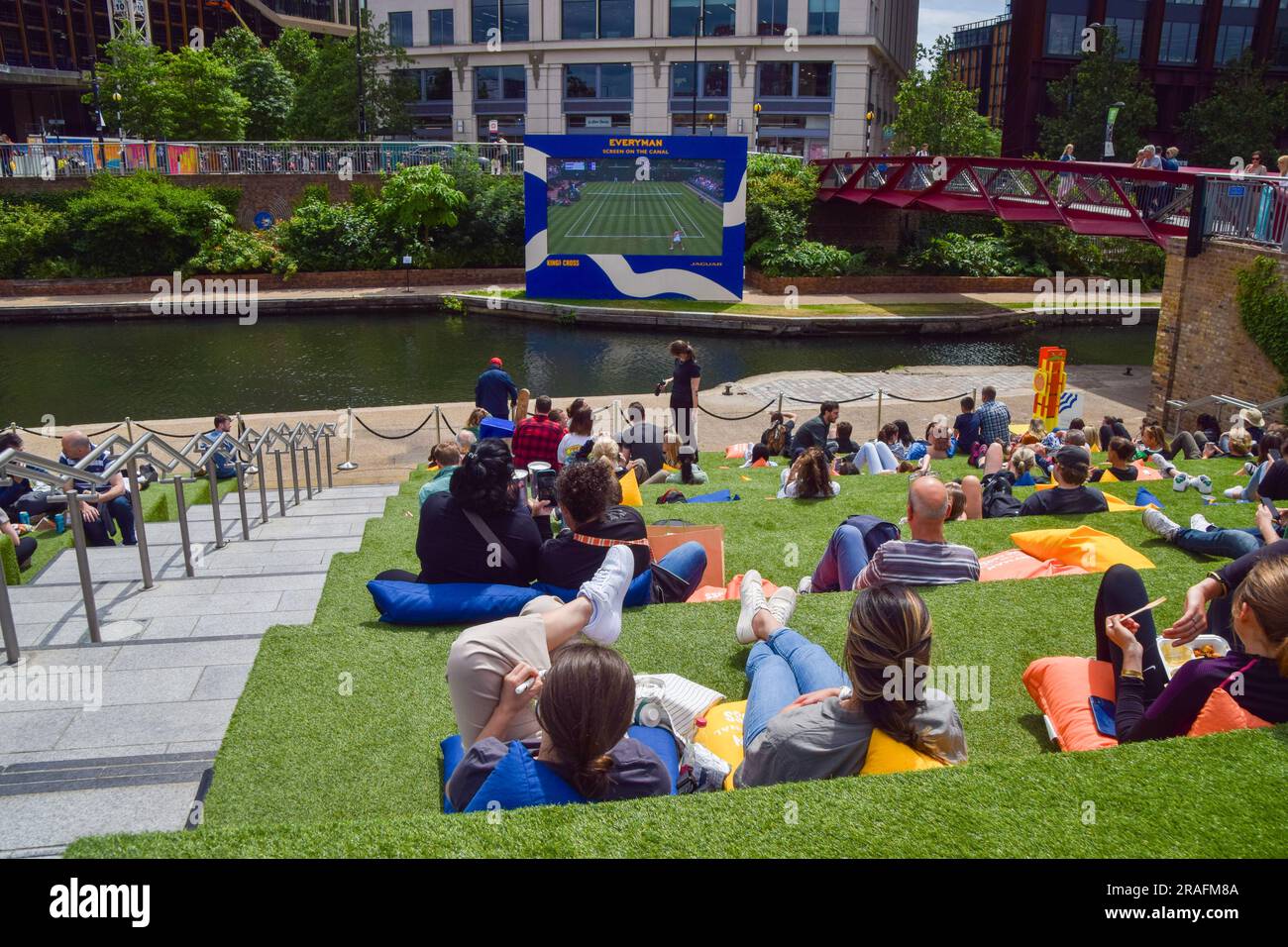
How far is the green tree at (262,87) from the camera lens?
5131cm

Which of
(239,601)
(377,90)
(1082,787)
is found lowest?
(239,601)

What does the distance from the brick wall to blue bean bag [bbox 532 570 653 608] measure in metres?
14.6

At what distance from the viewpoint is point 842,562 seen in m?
5.84

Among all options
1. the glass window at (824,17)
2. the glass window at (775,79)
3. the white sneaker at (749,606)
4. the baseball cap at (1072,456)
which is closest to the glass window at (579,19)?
the glass window at (775,79)

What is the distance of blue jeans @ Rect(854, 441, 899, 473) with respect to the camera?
1138cm

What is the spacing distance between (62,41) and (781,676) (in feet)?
227

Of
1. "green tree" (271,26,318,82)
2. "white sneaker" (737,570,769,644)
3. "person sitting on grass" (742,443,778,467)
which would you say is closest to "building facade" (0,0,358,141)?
"green tree" (271,26,318,82)

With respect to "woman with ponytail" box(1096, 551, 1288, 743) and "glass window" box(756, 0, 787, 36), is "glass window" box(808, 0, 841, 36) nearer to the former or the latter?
"glass window" box(756, 0, 787, 36)

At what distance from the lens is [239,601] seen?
20.8 ft

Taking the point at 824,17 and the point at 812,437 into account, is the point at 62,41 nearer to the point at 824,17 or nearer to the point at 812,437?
the point at 824,17
